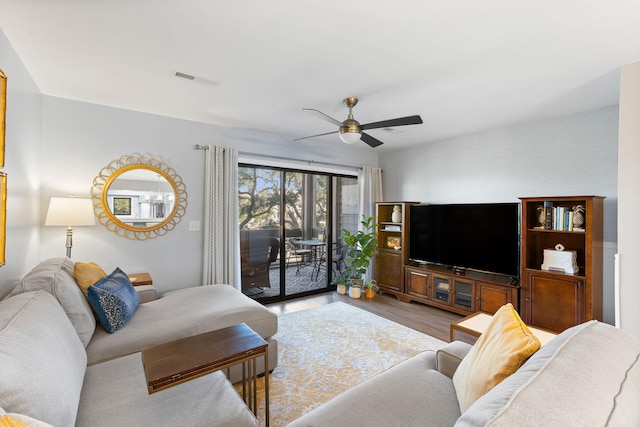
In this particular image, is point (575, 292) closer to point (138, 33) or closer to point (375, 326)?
point (375, 326)

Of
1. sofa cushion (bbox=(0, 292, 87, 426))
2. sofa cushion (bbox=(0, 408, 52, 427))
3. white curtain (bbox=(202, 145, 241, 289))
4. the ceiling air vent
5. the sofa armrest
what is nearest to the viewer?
sofa cushion (bbox=(0, 408, 52, 427))

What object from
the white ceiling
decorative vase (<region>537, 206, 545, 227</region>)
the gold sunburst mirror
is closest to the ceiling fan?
the white ceiling

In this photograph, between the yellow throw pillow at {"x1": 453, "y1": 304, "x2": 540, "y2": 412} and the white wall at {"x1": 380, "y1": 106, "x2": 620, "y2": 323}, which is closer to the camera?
the yellow throw pillow at {"x1": 453, "y1": 304, "x2": 540, "y2": 412}

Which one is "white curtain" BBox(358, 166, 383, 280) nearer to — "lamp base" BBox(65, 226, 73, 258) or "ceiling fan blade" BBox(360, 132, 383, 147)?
"ceiling fan blade" BBox(360, 132, 383, 147)

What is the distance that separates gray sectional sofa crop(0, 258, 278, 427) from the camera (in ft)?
3.52

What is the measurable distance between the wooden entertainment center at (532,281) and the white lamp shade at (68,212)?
393 centimetres

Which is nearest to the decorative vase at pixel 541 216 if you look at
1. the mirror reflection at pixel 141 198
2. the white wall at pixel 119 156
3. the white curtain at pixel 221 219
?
the white wall at pixel 119 156

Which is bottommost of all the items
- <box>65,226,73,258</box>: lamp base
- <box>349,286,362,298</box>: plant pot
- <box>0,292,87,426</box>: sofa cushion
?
<box>349,286,362,298</box>: plant pot

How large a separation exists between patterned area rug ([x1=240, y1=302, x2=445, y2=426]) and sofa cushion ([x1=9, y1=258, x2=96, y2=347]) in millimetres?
1228

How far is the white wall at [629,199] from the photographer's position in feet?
7.16

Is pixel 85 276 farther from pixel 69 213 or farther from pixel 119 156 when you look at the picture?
pixel 119 156

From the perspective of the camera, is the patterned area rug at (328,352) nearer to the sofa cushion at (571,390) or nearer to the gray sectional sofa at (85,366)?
the gray sectional sofa at (85,366)

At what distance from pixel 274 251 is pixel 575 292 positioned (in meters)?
3.58

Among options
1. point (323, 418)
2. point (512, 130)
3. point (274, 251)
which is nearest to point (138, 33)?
point (323, 418)
